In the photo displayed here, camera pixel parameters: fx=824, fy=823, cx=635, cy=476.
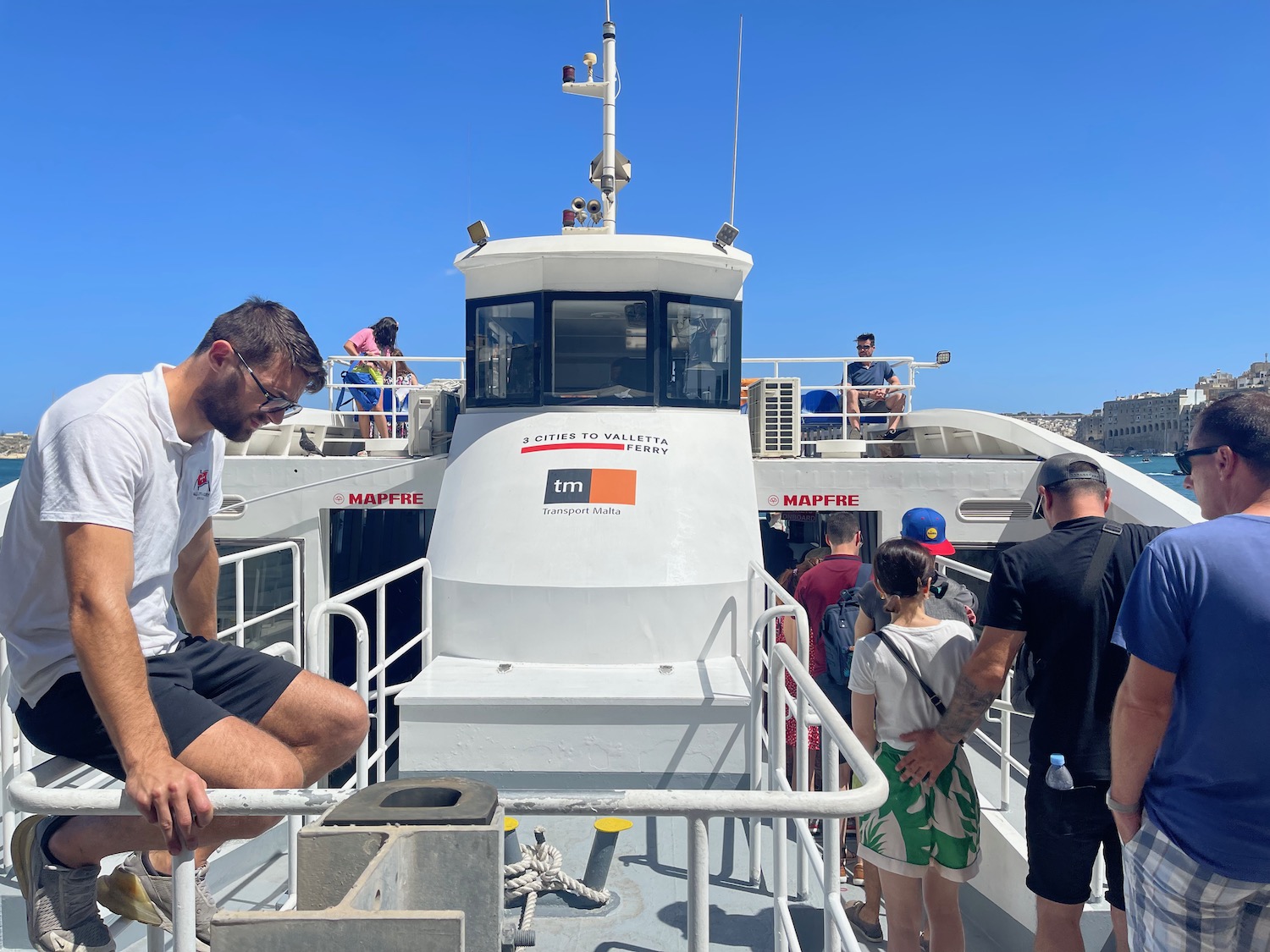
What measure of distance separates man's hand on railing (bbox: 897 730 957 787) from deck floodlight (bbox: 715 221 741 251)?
152 inches

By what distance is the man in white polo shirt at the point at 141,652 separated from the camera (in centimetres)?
188

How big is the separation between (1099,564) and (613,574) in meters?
2.87

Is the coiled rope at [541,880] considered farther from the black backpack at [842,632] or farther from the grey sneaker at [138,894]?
the grey sneaker at [138,894]

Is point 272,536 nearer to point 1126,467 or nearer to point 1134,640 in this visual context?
point 1134,640

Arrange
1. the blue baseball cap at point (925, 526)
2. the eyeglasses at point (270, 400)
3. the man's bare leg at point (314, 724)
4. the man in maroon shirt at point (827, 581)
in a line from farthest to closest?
the blue baseball cap at point (925, 526) → the man in maroon shirt at point (827, 581) → the man's bare leg at point (314, 724) → the eyeglasses at point (270, 400)

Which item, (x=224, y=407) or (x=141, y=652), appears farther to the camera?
(x=224, y=407)

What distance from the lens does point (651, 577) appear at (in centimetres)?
505

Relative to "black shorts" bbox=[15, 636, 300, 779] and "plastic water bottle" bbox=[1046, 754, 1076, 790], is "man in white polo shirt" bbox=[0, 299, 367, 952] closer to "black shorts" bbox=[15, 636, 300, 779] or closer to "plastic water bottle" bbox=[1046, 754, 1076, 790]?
"black shorts" bbox=[15, 636, 300, 779]

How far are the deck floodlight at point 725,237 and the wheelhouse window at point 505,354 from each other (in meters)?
1.40

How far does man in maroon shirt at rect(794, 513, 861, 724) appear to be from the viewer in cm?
462

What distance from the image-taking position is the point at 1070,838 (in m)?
2.76

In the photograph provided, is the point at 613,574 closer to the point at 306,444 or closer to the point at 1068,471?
the point at 1068,471

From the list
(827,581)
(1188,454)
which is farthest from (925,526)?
(1188,454)

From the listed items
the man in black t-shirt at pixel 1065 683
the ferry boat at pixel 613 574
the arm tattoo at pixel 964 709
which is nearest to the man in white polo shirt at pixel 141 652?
the ferry boat at pixel 613 574
